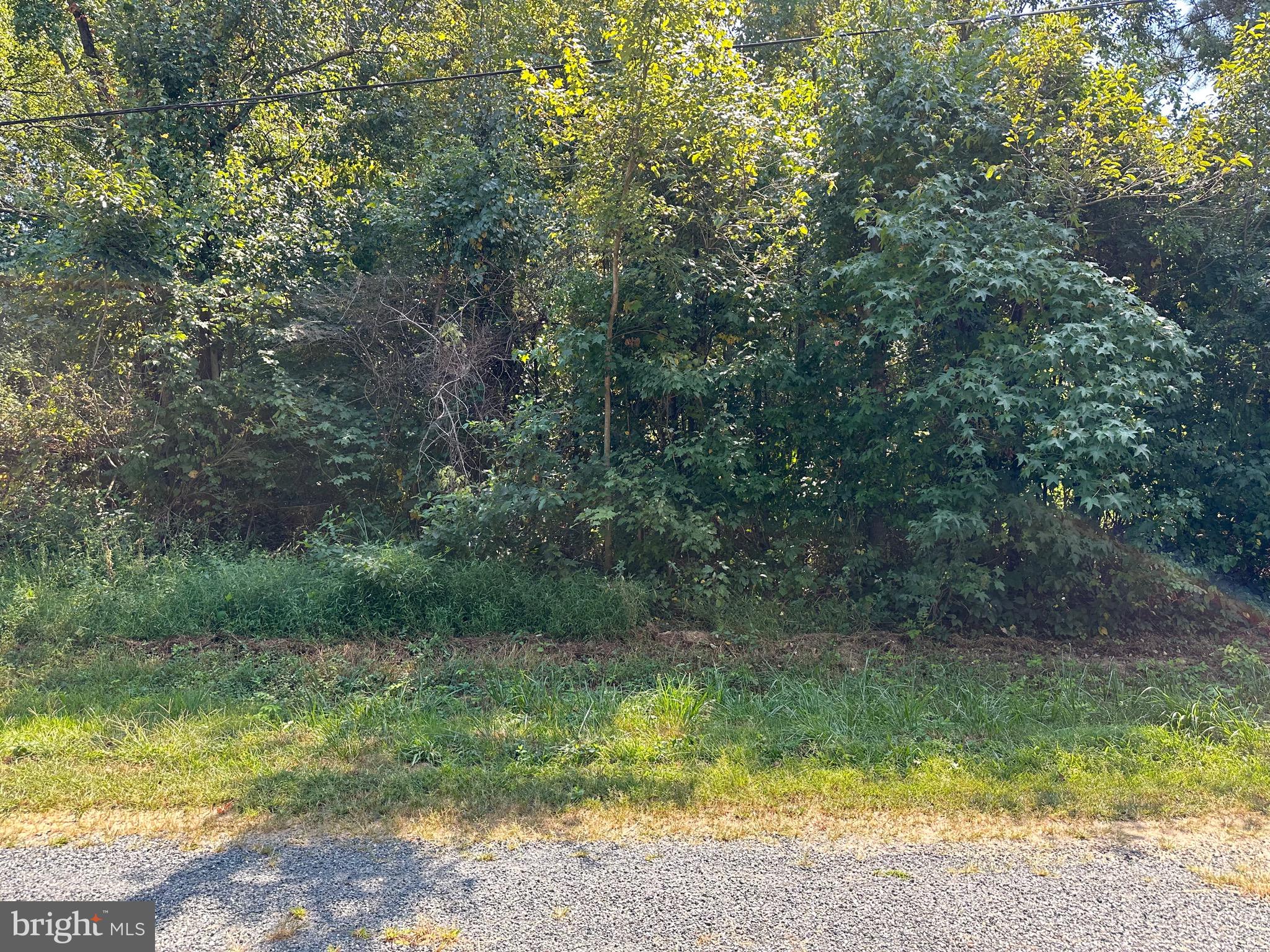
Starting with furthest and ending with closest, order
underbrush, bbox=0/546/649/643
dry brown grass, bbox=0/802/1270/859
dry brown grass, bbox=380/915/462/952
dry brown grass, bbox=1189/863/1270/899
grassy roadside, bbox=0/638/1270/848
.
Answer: underbrush, bbox=0/546/649/643
grassy roadside, bbox=0/638/1270/848
dry brown grass, bbox=0/802/1270/859
dry brown grass, bbox=1189/863/1270/899
dry brown grass, bbox=380/915/462/952

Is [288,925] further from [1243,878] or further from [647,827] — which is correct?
[1243,878]

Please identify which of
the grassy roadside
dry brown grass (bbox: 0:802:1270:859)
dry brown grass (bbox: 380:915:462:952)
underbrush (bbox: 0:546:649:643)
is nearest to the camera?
dry brown grass (bbox: 380:915:462:952)

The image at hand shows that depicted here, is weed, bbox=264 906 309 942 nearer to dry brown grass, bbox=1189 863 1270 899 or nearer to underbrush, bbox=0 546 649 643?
dry brown grass, bbox=1189 863 1270 899

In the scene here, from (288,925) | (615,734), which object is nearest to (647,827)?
(615,734)

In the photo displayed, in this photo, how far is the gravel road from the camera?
10.1ft

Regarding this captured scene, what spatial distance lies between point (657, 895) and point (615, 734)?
1811mm

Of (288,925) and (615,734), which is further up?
(288,925)

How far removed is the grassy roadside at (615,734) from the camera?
4.34 m

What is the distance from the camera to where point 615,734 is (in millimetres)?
5191

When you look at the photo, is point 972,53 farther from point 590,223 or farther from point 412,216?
point 412,216

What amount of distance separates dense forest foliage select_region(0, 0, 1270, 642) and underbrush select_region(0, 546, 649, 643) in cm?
49

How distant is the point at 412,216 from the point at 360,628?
519 cm

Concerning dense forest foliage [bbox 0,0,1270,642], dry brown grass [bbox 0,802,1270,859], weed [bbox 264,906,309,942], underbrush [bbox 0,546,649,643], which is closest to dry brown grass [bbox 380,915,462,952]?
weed [bbox 264,906,309,942]

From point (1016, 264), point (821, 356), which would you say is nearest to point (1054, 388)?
point (1016, 264)
